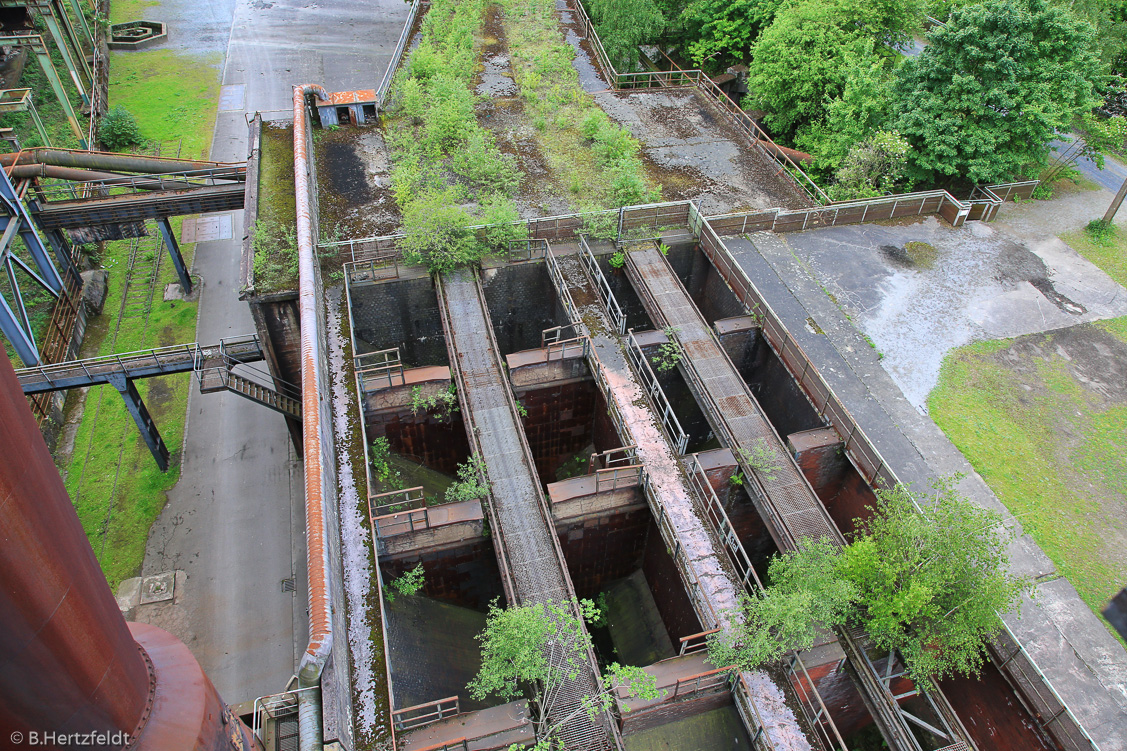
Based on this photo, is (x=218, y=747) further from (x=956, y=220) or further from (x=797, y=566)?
(x=956, y=220)

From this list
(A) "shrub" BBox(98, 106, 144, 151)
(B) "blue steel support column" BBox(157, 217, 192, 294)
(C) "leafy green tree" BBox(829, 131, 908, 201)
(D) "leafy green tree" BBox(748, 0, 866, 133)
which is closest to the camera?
(C) "leafy green tree" BBox(829, 131, 908, 201)

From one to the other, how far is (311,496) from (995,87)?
28.9 metres

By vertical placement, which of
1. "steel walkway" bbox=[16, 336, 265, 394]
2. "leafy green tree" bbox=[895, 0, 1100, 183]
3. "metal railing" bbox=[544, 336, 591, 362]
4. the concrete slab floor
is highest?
"leafy green tree" bbox=[895, 0, 1100, 183]

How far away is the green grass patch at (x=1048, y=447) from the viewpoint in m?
18.6

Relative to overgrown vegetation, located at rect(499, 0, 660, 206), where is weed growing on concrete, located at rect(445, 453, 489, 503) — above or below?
below

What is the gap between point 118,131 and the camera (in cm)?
4084

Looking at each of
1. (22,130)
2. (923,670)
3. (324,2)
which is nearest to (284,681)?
(923,670)

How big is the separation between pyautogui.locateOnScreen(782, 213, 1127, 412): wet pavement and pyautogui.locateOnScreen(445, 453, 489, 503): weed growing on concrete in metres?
14.1

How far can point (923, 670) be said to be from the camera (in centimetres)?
1348

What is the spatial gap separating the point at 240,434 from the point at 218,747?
16.3 meters

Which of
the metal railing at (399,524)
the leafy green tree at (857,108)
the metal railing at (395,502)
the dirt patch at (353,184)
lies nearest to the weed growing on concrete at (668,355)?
the metal railing at (395,502)

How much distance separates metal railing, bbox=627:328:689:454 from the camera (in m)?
18.1

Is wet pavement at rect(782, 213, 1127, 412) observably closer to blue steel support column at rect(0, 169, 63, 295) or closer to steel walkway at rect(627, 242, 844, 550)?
steel walkway at rect(627, 242, 844, 550)

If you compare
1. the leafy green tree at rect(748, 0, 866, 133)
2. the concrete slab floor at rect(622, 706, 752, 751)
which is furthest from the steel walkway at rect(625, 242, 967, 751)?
the leafy green tree at rect(748, 0, 866, 133)
